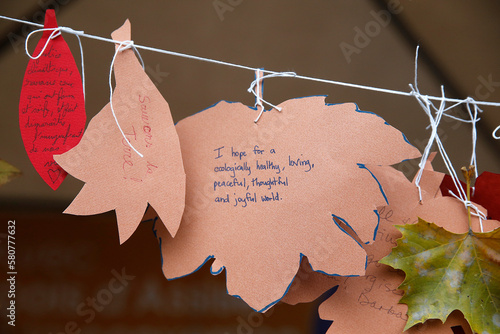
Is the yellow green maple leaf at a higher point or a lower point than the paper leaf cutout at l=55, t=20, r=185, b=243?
lower

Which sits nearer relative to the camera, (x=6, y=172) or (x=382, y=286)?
(x=382, y=286)

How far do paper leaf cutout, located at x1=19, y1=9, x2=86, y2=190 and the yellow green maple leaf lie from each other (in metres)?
0.45

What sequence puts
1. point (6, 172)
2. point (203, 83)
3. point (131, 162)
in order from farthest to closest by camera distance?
point (203, 83) → point (6, 172) → point (131, 162)

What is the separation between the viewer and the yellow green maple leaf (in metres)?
0.56

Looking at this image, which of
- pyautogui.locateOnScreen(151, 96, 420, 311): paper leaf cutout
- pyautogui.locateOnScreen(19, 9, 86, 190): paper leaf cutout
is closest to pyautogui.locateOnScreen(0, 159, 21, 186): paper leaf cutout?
pyautogui.locateOnScreen(19, 9, 86, 190): paper leaf cutout

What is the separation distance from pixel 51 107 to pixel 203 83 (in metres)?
0.93

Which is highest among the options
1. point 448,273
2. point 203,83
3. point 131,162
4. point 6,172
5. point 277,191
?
point 203,83

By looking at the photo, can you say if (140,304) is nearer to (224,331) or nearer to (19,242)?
(224,331)

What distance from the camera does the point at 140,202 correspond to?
0.55 meters

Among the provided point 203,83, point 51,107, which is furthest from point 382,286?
point 203,83

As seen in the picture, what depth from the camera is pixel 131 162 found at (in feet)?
1.84

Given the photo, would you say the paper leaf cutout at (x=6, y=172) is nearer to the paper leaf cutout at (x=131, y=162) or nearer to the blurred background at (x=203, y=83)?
the paper leaf cutout at (x=131, y=162)

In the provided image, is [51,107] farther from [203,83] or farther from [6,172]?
[203,83]

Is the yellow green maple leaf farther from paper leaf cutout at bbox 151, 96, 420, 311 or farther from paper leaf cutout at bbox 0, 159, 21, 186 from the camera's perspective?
paper leaf cutout at bbox 0, 159, 21, 186
